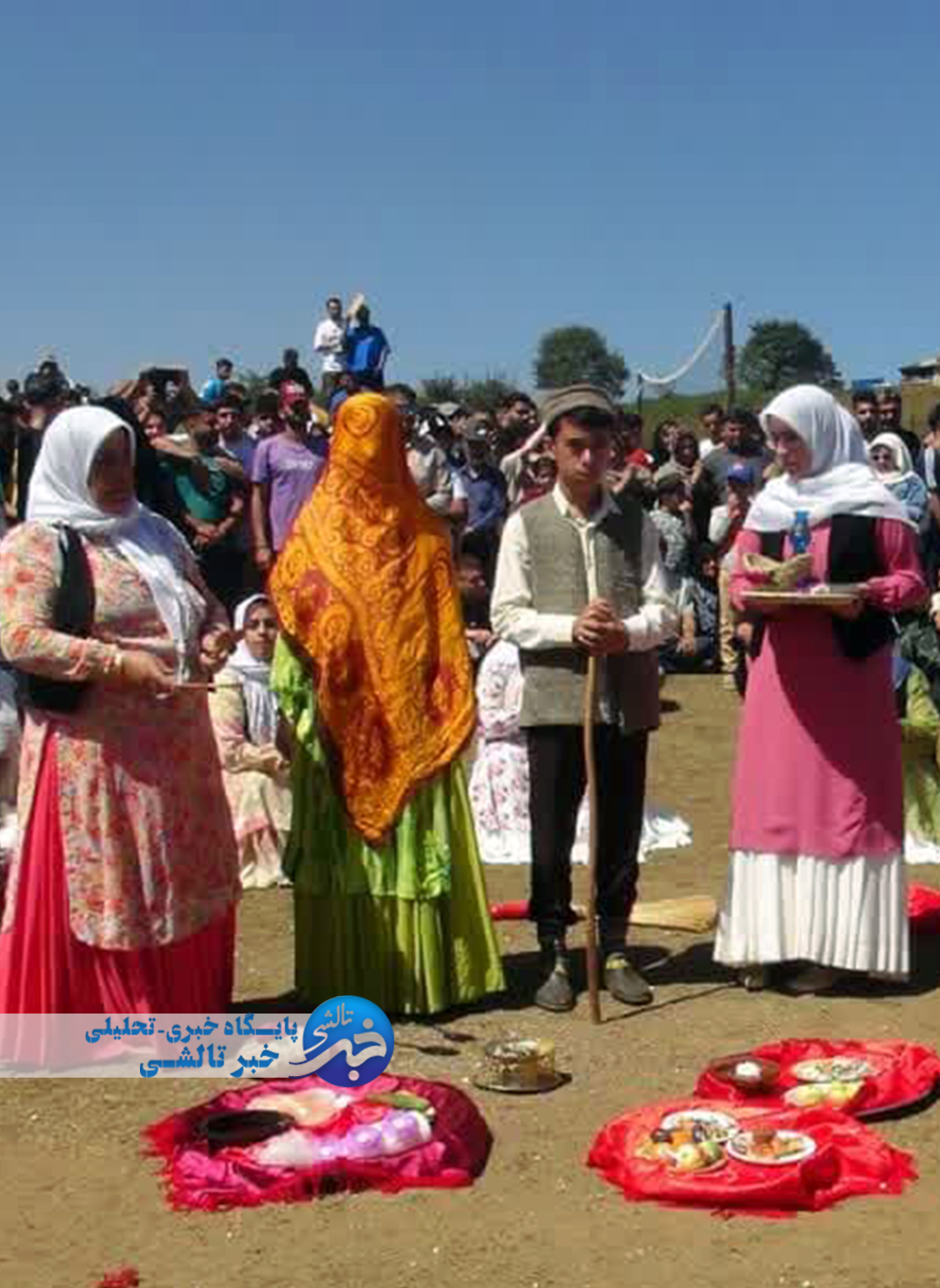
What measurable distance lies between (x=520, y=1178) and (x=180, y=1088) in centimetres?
121

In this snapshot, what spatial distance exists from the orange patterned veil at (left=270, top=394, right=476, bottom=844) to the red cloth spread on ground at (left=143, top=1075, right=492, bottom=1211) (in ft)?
3.91

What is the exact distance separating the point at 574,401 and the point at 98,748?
1.83 m

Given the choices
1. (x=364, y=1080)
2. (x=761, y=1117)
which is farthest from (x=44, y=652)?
(x=761, y=1117)

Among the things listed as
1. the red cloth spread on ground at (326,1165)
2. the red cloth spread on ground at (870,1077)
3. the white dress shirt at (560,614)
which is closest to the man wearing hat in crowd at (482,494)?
the white dress shirt at (560,614)

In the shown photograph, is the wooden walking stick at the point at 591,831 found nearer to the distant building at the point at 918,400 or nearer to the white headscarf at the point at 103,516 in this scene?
the white headscarf at the point at 103,516

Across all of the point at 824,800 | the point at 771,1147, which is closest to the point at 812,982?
the point at 824,800

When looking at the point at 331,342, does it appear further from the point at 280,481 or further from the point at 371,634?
the point at 371,634

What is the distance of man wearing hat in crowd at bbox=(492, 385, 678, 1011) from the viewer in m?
5.71

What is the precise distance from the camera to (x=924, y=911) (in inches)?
265

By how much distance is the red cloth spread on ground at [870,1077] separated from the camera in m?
4.77

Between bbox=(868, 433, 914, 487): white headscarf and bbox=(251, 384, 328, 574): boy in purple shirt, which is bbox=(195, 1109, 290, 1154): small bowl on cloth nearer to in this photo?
bbox=(251, 384, 328, 574): boy in purple shirt

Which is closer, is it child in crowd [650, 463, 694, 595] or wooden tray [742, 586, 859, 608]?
wooden tray [742, 586, 859, 608]

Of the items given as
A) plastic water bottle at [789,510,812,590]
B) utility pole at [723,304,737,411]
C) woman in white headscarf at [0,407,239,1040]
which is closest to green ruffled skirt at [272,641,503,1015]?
woman in white headscarf at [0,407,239,1040]

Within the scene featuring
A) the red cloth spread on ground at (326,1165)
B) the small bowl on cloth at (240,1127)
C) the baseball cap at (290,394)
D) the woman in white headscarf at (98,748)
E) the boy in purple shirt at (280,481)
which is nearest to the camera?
the red cloth spread on ground at (326,1165)
